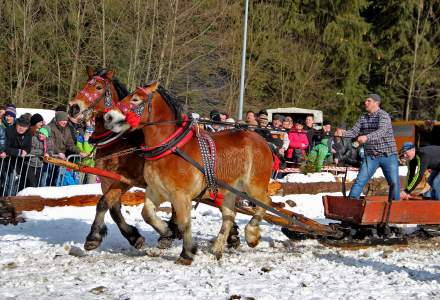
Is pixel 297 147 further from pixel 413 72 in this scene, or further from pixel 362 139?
pixel 413 72

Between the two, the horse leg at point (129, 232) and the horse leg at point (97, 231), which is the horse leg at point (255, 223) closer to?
the horse leg at point (129, 232)

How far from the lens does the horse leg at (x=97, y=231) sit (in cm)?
786

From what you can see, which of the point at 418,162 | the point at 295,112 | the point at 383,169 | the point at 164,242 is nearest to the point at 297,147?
the point at 418,162

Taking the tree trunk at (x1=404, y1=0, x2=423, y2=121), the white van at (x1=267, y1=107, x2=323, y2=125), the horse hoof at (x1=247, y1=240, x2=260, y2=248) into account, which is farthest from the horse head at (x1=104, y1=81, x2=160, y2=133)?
the tree trunk at (x1=404, y1=0, x2=423, y2=121)

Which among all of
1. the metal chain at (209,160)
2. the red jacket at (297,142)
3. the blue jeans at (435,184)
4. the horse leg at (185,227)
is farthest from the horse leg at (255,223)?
the red jacket at (297,142)

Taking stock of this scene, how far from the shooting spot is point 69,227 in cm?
956

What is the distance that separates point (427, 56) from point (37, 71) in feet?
63.1

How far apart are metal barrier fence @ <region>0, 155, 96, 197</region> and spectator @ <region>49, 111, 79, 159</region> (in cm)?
18

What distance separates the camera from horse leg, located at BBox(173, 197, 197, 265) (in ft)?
24.0

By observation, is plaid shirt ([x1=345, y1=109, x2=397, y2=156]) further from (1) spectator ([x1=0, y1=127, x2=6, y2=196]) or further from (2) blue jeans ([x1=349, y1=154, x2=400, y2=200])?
(1) spectator ([x1=0, y1=127, x2=6, y2=196])

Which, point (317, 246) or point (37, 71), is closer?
point (317, 246)

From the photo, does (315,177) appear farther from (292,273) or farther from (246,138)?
(292,273)

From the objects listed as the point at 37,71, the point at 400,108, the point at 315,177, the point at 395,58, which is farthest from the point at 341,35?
the point at 315,177

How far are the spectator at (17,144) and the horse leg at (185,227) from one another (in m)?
4.29
